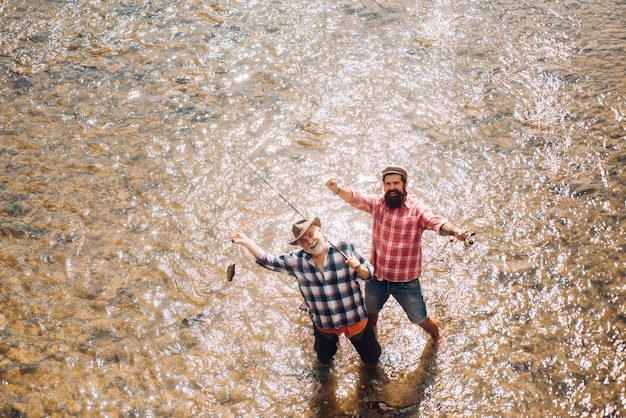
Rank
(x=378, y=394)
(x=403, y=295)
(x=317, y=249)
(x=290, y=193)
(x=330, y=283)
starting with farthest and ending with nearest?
(x=290, y=193) → (x=378, y=394) → (x=403, y=295) → (x=330, y=283) → (x=317, y=249)

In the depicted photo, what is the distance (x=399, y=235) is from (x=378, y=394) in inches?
58.1

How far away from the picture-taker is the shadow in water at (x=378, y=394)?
16.0ft

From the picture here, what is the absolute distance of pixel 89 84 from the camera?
29.0ft

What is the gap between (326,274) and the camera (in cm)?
442

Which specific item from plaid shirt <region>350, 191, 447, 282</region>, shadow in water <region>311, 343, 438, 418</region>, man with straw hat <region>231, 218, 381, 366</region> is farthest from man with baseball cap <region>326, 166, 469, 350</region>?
shadow in water <region>311, 343, 438, 418</region>

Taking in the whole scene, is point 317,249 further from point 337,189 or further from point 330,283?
point 337,189

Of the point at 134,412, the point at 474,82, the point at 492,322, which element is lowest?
the point at 134,412

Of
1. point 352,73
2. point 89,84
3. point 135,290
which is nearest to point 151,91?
point 89,84

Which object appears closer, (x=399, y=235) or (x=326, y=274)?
(x=326, y=274)

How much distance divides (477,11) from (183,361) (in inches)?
326

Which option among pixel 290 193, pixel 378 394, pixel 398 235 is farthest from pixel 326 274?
pixel 290 193

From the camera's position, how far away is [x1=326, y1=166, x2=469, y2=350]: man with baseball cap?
4.54 meters

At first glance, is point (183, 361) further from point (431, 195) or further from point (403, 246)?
point (431, 195)

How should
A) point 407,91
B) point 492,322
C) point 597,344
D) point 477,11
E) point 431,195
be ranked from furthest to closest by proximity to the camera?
point 477,11 < point 407,91 < point 431,195 < point 492,322 < point 597,344
